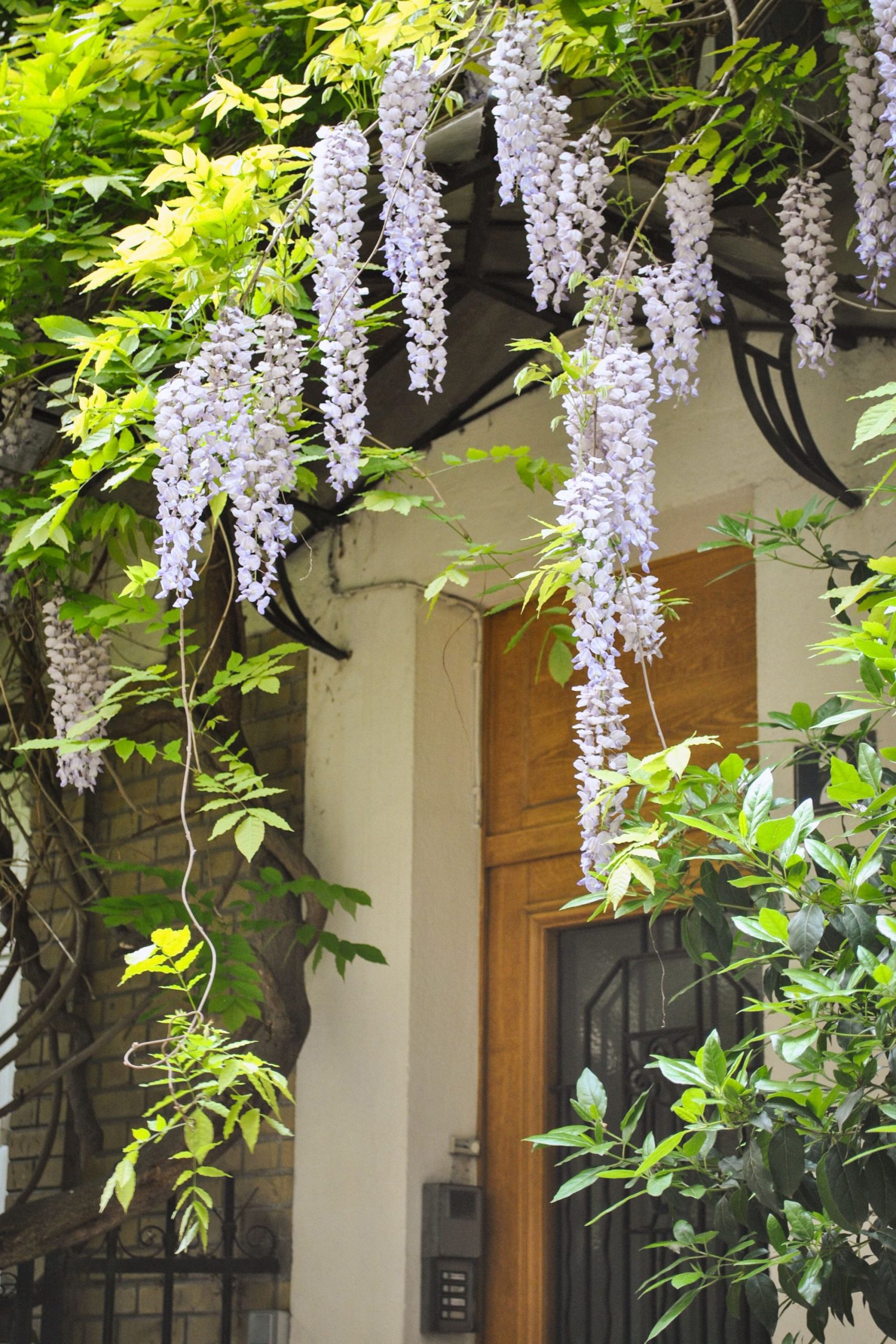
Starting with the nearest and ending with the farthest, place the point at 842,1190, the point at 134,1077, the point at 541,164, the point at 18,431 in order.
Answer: the point at 842,1190
the point at 541,164
the point at 18,431
the point at 134,1077

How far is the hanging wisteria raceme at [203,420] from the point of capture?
2258mm

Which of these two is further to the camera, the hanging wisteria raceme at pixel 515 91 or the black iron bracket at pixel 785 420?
the black iron bracket at pixel 785 420

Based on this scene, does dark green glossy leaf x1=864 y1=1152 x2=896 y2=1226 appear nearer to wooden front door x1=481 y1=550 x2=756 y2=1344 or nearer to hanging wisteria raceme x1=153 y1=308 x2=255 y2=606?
hanging wisteria raceme x1=153 y1=308 x2=255 y2=606

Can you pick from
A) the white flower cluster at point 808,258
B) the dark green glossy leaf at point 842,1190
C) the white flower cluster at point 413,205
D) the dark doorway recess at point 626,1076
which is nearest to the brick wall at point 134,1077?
the dark doorway recess at point 626,1076

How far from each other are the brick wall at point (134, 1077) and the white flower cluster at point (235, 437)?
1080mm

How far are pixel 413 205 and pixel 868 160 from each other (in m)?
0.68

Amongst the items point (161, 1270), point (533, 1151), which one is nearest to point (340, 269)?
point (533, 1151)

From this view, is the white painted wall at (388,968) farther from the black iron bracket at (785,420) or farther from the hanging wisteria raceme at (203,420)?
the hanging wisteria raceme at (203,420)

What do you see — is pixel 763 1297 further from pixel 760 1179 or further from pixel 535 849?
pixel 535 849

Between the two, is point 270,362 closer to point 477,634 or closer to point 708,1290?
point 477,634

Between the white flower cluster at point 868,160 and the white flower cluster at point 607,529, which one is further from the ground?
the white flower cluster at point 868,160

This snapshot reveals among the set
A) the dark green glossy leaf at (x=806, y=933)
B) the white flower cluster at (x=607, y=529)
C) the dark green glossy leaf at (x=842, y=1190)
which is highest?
the white flower cluster at (x=607, y=529)

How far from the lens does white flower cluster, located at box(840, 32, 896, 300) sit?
2156 millimetres

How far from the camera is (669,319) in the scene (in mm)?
2328
